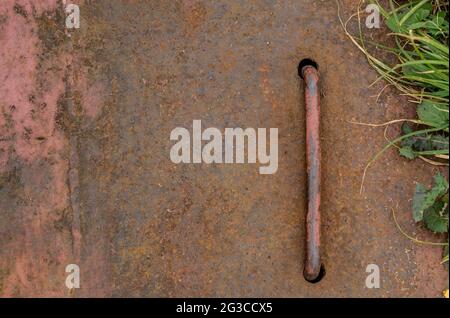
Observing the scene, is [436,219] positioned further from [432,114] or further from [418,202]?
[432,114]

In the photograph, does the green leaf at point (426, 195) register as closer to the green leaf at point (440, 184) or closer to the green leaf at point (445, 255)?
the green leaf at point (440, 184)

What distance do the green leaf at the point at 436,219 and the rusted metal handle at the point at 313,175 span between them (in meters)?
0.49

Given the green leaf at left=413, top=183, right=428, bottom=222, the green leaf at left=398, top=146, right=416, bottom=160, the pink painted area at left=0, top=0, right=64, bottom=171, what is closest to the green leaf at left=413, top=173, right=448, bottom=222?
the green leaf at left=413, top=183, right=428, bottom=222

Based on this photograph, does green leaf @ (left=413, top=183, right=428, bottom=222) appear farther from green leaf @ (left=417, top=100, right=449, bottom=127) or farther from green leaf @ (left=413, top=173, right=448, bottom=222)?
green leaf @ (left=417, top=100, right=449, bottom=127)

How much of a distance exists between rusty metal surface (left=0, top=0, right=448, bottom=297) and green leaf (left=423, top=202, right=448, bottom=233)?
0.06 m

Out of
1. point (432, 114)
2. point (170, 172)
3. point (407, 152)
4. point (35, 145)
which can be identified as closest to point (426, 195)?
point (407, 152)

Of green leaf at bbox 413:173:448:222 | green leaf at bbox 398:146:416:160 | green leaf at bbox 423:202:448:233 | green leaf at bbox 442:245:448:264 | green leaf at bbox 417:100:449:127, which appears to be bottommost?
green leaf at bbox 442:245:448:264

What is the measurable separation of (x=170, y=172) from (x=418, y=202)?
1.06 m

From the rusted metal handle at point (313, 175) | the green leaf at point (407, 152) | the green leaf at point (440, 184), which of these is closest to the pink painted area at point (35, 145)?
the rusted metal handle at point (313, 175)

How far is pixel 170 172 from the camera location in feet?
6.98

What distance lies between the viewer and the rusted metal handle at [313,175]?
2008 mm

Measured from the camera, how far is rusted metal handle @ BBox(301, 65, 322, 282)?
2.01m
